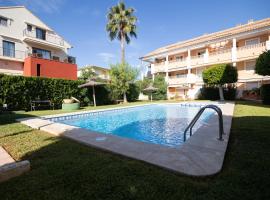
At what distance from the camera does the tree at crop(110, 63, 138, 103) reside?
892 inches

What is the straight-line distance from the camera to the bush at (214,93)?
2306 cm

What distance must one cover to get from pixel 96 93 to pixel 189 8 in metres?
16.5

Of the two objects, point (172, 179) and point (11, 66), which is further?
point (11, 66)

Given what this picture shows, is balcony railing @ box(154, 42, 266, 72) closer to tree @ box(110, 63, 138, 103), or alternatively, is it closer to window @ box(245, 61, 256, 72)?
window @ box(245, 61, 256, 72)

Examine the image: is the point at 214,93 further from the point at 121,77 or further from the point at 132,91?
the point at 121,77

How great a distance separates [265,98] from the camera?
15281 millimetres

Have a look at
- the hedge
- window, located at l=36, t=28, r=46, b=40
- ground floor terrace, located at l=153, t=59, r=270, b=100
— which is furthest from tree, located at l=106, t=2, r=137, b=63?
the hedge

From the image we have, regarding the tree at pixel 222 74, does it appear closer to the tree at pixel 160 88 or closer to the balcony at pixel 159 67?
the tree at pixel 160 88

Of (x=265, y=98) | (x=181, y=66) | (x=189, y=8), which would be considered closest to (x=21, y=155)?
(x=265, y=98)

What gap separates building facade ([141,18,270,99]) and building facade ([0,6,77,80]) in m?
17.1

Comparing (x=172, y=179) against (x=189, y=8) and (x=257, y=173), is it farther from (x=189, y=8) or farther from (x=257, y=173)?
(x=189, y=8)

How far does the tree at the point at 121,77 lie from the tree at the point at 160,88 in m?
6.84

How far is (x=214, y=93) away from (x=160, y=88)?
8639 millimetres

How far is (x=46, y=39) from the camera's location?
26.9 metres
